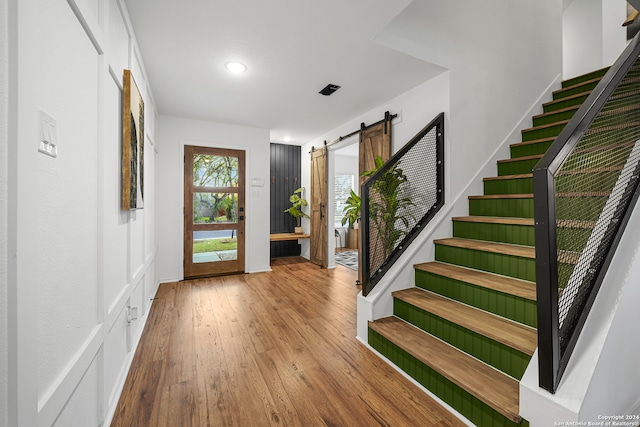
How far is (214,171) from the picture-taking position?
4.54 m

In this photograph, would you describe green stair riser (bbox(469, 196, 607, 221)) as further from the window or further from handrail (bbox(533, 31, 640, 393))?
the window

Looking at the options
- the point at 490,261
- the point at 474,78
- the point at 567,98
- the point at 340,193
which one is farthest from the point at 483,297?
the point at 340,193

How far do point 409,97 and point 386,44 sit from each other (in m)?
1.03

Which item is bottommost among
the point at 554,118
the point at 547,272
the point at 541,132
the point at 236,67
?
the point at 547,272

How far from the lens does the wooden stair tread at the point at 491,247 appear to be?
1967 mm

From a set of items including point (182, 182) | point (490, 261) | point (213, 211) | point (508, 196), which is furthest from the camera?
point (213, 211)

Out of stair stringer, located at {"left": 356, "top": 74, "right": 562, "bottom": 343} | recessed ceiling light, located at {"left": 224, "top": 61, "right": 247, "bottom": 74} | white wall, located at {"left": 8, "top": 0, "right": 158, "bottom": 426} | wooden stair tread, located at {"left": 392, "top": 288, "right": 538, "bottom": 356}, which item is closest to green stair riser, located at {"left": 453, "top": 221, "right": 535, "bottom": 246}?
stair stringer, located at {"left": 356, "top": 74, "right": 562, "bottom": 343}

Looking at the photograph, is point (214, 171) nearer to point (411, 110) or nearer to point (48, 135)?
point (411, 110)

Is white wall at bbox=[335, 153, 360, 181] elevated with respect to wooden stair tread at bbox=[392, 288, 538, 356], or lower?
elevated

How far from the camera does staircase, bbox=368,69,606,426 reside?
1.48 metres

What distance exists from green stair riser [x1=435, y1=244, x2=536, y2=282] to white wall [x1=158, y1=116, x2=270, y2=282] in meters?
3.12

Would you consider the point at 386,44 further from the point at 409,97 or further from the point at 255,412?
the point at 255,412

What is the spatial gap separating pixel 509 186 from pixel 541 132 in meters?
0.85

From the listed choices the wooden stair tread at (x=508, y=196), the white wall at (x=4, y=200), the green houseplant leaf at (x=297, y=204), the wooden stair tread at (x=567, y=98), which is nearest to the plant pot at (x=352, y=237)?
the green houseplant leaf at (x=297, y=204)
